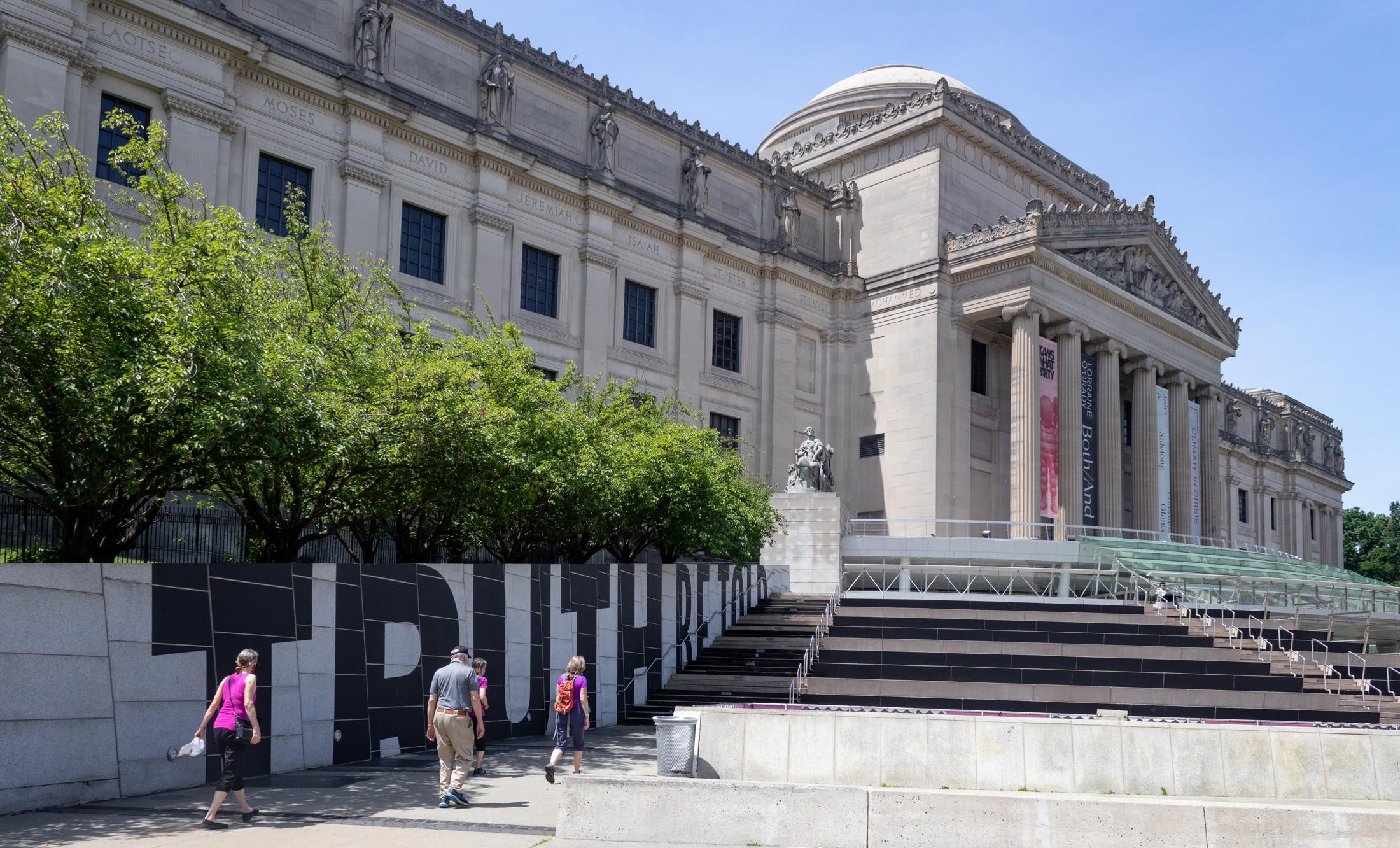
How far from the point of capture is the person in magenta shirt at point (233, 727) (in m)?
12.3

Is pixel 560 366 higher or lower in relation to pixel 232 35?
lower

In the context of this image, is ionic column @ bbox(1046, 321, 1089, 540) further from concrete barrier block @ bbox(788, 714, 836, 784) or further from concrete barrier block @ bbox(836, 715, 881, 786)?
concrete barrier block @ bbox(788, 714, 836, 784)

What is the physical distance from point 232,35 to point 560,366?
48.6 ft

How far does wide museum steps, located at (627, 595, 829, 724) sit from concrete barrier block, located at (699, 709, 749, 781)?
893 cm

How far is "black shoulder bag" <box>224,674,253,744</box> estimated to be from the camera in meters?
12.5

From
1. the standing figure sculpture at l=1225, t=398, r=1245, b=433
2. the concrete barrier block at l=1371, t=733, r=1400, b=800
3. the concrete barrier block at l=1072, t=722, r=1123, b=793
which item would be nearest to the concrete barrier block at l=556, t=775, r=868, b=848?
the concrete barrier block at l=1072, t=722, r=1123, b=793

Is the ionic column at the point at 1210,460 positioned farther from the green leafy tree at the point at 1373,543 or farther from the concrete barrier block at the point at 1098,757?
the green leafy tree at the point at 1373,543

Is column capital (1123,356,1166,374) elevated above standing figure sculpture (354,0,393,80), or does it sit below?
below

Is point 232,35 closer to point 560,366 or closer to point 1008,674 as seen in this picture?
point 560,366

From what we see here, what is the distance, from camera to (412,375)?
19.0m

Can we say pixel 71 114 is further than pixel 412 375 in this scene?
Yes

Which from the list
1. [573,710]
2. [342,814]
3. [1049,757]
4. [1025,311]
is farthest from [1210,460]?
[342,814]

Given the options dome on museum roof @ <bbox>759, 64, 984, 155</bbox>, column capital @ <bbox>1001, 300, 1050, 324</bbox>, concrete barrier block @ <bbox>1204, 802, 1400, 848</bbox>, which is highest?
dome on museum roof @ <bbox>759, 64, 984, 155</bbox>

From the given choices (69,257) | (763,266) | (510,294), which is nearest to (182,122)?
(510,294)
